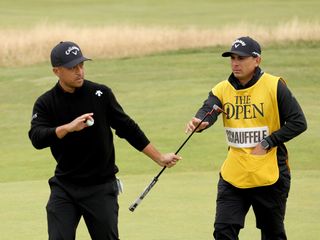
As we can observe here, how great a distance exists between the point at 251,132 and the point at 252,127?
0.04m

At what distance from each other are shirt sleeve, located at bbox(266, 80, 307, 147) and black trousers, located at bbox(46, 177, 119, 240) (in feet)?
4.68

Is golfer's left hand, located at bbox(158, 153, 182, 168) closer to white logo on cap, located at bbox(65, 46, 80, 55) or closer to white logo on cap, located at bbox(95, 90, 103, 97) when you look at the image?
white logo on cap, located at bbox(95, 90, 103, 97)

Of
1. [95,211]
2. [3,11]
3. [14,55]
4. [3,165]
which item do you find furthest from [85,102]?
[3,11]

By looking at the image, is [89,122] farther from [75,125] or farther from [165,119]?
[165,119]

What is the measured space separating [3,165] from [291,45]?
1357cm

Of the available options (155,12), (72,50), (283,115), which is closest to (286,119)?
(283,115)

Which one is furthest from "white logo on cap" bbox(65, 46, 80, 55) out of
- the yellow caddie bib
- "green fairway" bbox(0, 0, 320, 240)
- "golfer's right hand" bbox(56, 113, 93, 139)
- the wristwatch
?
"green fairway" bbox(0, 0, 320, 240)

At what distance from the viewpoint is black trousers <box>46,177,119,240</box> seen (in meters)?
A: 7.77

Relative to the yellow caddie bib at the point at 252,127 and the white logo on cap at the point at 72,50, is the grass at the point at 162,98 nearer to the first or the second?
the yellow caddie bib at the point at 252,127

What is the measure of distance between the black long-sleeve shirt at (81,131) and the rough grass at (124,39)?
19.9 metres

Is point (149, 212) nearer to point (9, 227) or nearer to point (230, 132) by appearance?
point (9, 227)

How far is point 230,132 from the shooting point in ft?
27.5

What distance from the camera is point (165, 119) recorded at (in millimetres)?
20172

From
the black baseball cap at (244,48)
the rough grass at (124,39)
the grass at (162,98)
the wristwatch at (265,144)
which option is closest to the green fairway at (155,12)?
the rough grass at (124,39)
